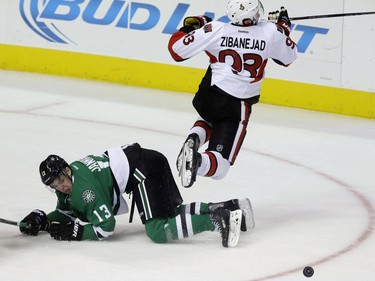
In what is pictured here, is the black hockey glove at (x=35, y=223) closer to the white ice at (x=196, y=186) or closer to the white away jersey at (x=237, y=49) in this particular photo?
the white ice at (x=196, y=186)

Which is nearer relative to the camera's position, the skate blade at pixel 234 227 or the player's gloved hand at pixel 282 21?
the skate blade at pixel 234 227

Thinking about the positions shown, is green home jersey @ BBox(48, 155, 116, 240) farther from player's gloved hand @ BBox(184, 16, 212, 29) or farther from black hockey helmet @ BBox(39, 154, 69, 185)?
player's gloved hand @ BBox(184, 16, 212, 29)

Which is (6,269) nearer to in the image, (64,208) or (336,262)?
(64,208)

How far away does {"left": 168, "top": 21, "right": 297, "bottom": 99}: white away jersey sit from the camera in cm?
530

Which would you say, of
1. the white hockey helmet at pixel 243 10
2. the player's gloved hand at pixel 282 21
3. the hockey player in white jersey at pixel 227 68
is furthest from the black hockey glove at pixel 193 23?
the player's gloved hand at pixel 282 21

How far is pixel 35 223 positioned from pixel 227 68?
1.24 metres

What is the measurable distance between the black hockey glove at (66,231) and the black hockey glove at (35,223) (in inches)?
1.6

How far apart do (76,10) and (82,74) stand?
515mm

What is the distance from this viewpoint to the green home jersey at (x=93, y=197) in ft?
15.5

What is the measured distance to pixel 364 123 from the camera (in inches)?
306

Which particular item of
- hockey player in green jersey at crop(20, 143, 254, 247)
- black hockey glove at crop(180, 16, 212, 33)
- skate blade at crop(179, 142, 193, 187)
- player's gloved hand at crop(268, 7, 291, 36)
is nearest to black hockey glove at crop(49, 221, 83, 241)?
hockey player in green jersey at crop(20, 143, 254, 247)

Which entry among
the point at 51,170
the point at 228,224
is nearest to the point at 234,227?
the point at 228,224

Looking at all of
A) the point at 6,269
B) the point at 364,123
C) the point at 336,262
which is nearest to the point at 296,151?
the point at 364,123

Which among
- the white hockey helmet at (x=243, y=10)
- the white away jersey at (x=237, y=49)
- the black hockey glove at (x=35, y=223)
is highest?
the white hockey helmet at (x=243, y=10)
